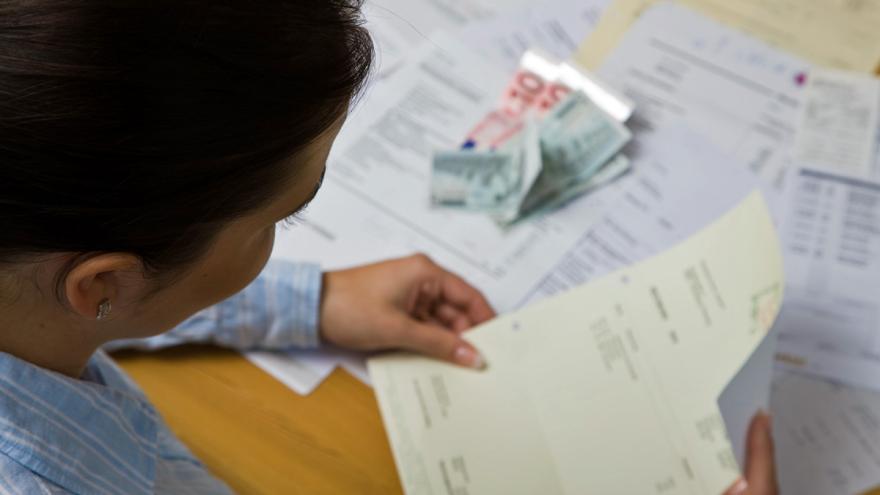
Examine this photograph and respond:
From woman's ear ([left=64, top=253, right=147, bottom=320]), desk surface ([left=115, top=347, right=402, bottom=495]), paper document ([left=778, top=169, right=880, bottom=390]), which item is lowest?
desk surface ([left=115, top=347, right=402, bottom=495])

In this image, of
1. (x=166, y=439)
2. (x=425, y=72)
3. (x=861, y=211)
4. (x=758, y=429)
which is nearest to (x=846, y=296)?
(x=861, y=211)

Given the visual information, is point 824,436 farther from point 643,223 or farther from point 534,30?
point 534,30

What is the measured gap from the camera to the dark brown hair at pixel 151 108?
1.25 feet

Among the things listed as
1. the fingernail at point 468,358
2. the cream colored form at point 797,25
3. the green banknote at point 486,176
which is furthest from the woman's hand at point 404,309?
the cream colored form at point 797,25

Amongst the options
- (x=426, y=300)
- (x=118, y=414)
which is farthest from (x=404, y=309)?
(x=118, y=414)

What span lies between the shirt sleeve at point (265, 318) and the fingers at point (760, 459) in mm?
372

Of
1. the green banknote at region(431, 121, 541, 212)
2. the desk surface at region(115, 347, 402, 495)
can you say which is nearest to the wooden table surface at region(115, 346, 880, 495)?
the desk surface at region(115, 347, 402, 495)

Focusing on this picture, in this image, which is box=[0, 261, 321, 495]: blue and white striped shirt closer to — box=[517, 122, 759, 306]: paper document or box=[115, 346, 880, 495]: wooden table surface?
box=[115, 346, 880, 495]: wooden table surface

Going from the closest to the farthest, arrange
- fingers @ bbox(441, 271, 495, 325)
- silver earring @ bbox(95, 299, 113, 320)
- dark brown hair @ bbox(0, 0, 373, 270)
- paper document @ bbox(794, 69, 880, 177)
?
dark brown hair @ bbox(0, 0, 373, 270) → silver earring @ bbox(95, 299, 113, 320) → fingers @ bbox(441, 271, 495, 325) → paper document @ bbox(794, 69, 880, 177)

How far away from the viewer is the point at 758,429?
71 cm

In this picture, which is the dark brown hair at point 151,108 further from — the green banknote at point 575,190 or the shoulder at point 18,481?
the green banknote at point 575,190

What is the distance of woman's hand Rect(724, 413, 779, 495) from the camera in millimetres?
691

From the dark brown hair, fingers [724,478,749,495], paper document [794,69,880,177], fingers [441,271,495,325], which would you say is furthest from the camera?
paper document [794,69,880,177]

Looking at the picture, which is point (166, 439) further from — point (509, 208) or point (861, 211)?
point (861, 211)
